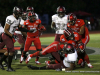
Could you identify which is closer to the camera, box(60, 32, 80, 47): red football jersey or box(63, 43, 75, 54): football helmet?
box(63, 43, 75, 54): football helmet

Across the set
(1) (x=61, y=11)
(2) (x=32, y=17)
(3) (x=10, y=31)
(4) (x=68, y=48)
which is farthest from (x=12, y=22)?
(1) (x=61, y=11)

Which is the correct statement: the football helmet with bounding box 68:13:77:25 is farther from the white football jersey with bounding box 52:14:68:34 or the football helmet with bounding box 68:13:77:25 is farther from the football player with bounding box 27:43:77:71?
the white football jersey with bounding box 52:14:68:34

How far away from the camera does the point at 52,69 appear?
7551 millimetres

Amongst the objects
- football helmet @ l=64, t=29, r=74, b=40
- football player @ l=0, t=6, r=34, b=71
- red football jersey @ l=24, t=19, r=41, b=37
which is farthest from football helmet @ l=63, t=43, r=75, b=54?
red football jersey @ l=24, t=19, r=41, b=37

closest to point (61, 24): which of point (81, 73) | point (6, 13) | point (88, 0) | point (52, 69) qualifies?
Answer: point (52, 69)

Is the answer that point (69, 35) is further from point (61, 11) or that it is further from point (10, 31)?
point (61, 11)

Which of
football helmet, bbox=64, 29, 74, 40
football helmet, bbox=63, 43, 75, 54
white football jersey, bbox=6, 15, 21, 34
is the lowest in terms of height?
football helmet, bbox=63, 43, 75, 54

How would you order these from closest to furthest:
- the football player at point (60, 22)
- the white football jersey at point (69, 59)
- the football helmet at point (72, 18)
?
the white football jersey at point (69, 59), the football helmet at point (72, 18), the football player at point (60, 22)

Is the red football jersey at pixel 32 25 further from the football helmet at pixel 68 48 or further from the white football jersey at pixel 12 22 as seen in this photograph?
the football helmet at pixel 68 48

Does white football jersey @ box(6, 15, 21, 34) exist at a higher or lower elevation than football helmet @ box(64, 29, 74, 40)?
higher

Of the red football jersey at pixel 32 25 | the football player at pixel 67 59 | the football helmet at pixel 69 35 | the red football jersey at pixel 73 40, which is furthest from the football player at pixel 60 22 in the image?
the football player at pixel 67 59

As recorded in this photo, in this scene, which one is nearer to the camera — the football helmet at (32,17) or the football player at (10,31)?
the football player at (10,31)

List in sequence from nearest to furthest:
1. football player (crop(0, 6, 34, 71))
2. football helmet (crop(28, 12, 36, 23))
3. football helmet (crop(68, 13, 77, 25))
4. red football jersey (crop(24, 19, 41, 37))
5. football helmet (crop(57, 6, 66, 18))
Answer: football player (crop(0, 6, 34, 71))
football helmet (crop(68, 13, 77, 25))
football helmet (crop(28, 12, 36, 23))
red football jersey (crop(24, 19, 41, 37))
football helmet (crop(57, 6, 66, 18))

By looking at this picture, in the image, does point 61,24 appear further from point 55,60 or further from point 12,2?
point 12,2
